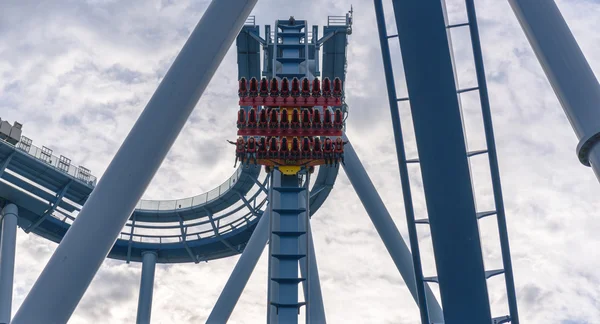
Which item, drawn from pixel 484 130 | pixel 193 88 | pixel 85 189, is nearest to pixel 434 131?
pixel 484 130

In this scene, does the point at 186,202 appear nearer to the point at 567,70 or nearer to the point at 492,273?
the point at 492,273

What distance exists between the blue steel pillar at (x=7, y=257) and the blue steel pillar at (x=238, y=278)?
22.8 feet

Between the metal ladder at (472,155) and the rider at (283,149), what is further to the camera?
the rider at (283,149)

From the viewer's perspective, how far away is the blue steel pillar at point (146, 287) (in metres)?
30.2

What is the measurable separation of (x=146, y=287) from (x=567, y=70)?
2707 cm

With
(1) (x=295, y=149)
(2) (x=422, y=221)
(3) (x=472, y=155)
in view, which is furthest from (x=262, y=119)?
(3) (x=472, y=155)

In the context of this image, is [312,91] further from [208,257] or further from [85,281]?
[208,257]

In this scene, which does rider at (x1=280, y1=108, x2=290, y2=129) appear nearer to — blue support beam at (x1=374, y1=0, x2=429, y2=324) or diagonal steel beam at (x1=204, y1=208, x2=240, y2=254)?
blue support beam at (x1=374, y1=0, x2=429, y2=324)

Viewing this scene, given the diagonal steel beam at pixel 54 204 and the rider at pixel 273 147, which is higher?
the diagonal steel beam at pixel 54 204

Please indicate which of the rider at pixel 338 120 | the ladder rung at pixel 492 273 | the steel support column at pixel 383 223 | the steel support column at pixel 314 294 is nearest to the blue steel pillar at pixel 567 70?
the ladder rung at pixel 492 273

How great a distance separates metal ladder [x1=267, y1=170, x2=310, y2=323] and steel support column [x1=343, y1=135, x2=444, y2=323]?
2697 millimetres

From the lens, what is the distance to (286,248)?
16531mm

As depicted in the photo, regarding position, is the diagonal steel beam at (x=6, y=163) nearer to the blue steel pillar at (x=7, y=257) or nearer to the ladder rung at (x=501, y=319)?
the blue steel pillar at (x=7, y=257)

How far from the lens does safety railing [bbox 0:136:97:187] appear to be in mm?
26016
